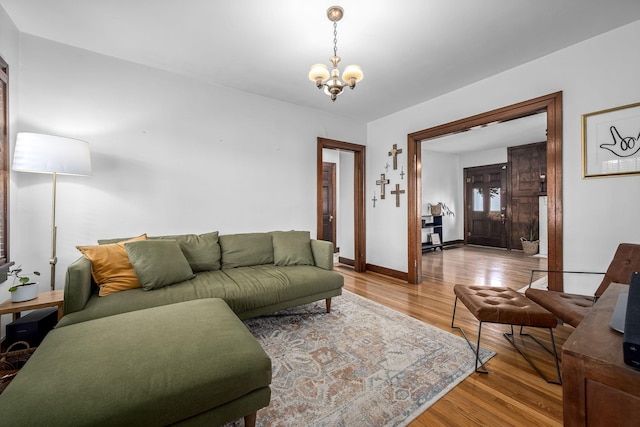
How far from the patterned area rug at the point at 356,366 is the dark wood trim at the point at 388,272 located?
4.66 ft

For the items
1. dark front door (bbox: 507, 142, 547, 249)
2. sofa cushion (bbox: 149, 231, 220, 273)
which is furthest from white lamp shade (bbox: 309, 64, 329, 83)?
dark front door (bbox: 507, 142, 547, 249)

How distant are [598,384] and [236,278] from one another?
7.66 ft

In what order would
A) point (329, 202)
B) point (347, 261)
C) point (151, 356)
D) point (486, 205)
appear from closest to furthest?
point (151, 356) → point (347, 261) → point (329, 202) → point (486, 205)

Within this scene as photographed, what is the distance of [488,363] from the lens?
1.94 meters

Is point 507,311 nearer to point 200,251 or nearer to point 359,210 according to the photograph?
point 200,251

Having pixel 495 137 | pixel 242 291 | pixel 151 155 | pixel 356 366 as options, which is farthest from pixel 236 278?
pixel 495 137

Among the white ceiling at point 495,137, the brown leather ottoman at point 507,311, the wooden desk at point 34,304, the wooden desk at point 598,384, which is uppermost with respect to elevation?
the white ceiling at point 495,137

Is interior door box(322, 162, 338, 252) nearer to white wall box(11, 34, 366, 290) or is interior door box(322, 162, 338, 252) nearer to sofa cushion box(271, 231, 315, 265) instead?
white wall box(11, 34, 366, 290)

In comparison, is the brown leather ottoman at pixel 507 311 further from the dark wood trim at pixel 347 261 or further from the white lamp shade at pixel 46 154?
the white lamp shade at pixel 46 154

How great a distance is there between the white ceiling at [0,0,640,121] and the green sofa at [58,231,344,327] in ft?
6.07

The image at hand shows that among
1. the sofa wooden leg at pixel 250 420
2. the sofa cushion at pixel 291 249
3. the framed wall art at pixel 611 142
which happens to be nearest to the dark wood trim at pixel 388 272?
the sofa cushion at pixel 291 249

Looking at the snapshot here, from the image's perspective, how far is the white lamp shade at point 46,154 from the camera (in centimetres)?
196

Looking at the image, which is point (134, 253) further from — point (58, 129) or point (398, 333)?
point (398, 333)

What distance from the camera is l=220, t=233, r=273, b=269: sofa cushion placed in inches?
114
